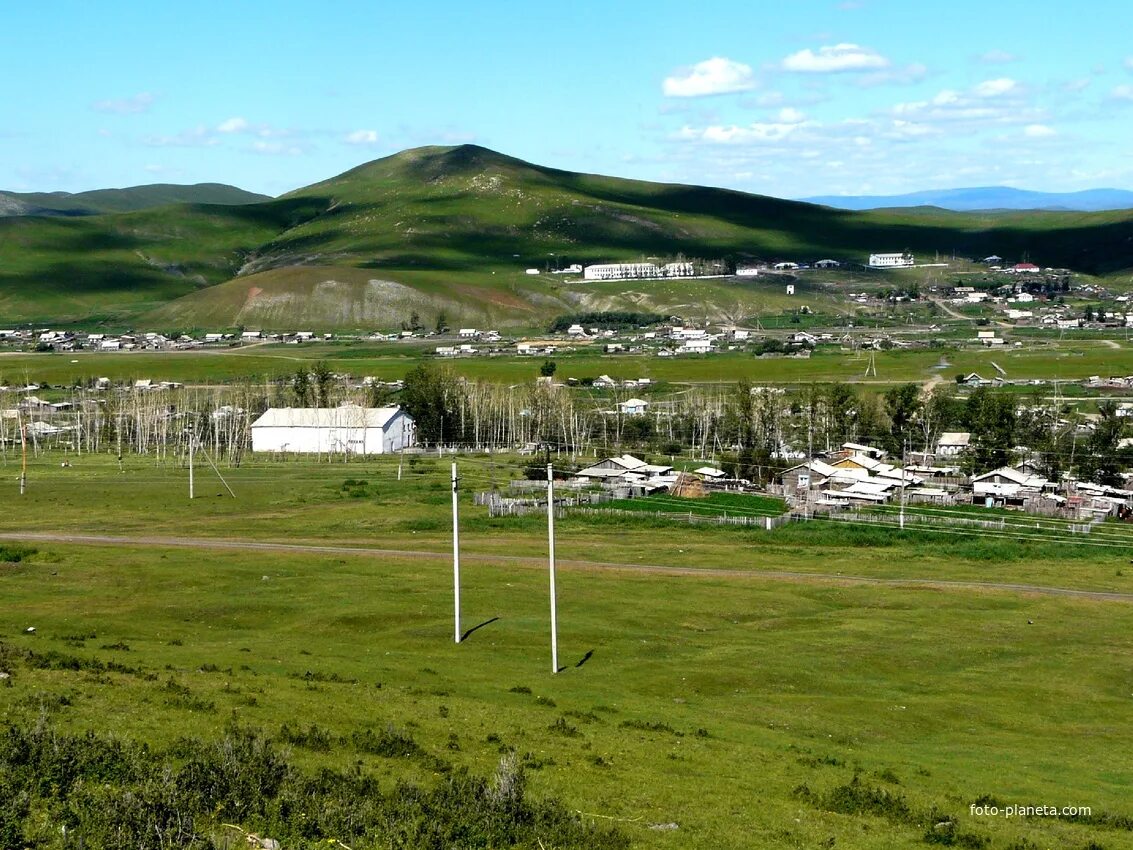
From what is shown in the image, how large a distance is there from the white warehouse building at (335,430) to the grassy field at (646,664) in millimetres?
45021

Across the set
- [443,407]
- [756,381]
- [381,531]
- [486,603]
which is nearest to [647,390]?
[756,381]

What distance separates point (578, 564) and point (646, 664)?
24588 millimetres

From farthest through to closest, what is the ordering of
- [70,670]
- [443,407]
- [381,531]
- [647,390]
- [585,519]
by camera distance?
[647,390] < [443,407] < [585,519] < [381,531] < [70,670]

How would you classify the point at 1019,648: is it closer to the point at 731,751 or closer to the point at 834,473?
the point at 731,751

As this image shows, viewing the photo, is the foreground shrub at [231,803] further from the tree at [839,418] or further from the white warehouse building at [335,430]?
the tree at [839,418]

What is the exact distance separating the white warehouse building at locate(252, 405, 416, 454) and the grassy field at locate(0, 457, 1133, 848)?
45.0 meters

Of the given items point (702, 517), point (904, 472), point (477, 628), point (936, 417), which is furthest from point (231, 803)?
point (936, 417)

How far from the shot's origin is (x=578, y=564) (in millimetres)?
64875

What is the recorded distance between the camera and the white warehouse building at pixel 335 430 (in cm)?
12775

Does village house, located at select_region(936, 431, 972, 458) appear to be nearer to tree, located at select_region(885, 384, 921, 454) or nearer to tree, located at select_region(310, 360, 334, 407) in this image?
tree, located at select_region(885, 384, 921, 454)

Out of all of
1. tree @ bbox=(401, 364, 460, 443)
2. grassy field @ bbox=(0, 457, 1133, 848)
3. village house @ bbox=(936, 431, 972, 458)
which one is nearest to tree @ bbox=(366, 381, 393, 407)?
tree @ bbox=(401, 364, 460, 443)

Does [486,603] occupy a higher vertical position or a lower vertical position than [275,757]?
lower

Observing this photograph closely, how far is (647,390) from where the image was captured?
165 m

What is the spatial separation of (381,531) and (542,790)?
188 feet
